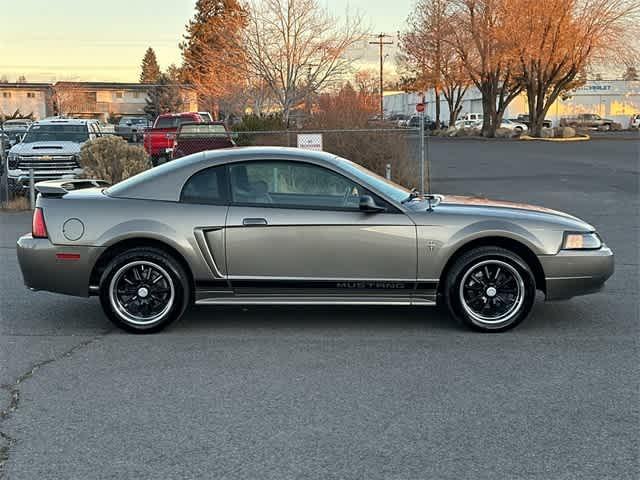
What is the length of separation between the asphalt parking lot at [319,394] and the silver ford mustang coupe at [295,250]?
0.33 m

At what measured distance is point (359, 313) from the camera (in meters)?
7.41

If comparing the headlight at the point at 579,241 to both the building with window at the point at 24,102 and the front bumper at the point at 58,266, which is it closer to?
the front bumper at the point at 58,266

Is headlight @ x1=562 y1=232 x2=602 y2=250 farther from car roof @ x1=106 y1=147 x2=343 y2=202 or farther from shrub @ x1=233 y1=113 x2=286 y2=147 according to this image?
shrub @ x1=233 y1=113 x2=286 y2=147

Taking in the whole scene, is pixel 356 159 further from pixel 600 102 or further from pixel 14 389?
pixel 600 102

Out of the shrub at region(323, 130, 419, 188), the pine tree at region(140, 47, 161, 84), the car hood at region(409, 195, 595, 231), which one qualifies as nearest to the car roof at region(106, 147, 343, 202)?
the car hood at region(409, 195, 595, 231)

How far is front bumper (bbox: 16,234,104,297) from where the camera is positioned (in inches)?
263

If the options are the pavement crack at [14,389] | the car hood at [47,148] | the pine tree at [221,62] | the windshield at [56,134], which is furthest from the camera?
the pine tree at [221,62]

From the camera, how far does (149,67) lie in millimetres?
127000

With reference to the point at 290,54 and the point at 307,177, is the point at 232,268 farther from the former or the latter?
the point at 290,54

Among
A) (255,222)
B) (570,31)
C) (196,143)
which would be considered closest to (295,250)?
(255,222)

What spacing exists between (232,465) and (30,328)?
363 cm

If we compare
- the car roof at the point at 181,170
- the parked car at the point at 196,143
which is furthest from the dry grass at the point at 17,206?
the car roof at the point at 181,170

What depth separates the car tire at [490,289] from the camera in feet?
21.5

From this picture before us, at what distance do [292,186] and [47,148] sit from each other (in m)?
13.2
